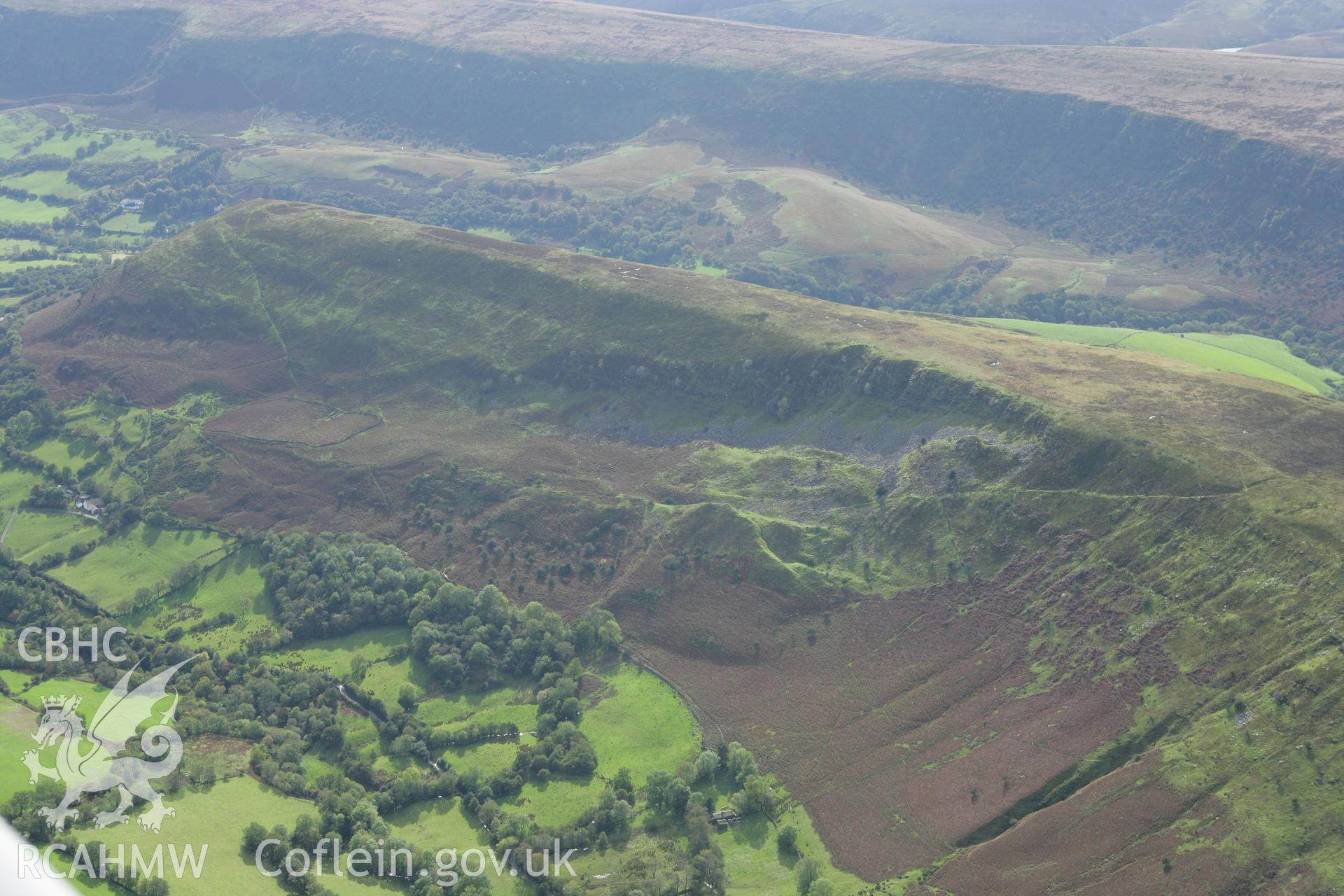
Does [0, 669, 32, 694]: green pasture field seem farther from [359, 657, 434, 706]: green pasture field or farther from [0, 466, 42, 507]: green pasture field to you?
[0, 466, 42, 507]: green pasture field

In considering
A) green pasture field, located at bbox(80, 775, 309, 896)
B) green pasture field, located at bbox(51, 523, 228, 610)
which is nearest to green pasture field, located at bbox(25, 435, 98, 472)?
green pasture field, located at bbox(51, 523, 228, 610)

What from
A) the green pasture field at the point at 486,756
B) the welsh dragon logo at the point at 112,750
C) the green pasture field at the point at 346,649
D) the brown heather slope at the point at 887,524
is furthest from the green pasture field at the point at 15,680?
the green pasture field at the point at 486,756

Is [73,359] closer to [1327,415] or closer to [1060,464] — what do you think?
[1060,464]

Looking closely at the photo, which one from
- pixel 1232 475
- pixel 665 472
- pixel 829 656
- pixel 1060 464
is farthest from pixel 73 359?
pixel 1232 475

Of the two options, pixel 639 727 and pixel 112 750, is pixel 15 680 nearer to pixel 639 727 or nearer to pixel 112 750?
pixel 112 750

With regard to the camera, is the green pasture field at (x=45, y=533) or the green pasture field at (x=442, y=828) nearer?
the green pasture field at (x=442, y=828)

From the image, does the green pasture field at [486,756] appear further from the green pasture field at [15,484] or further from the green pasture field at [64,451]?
the green pasture field at [64,451]
